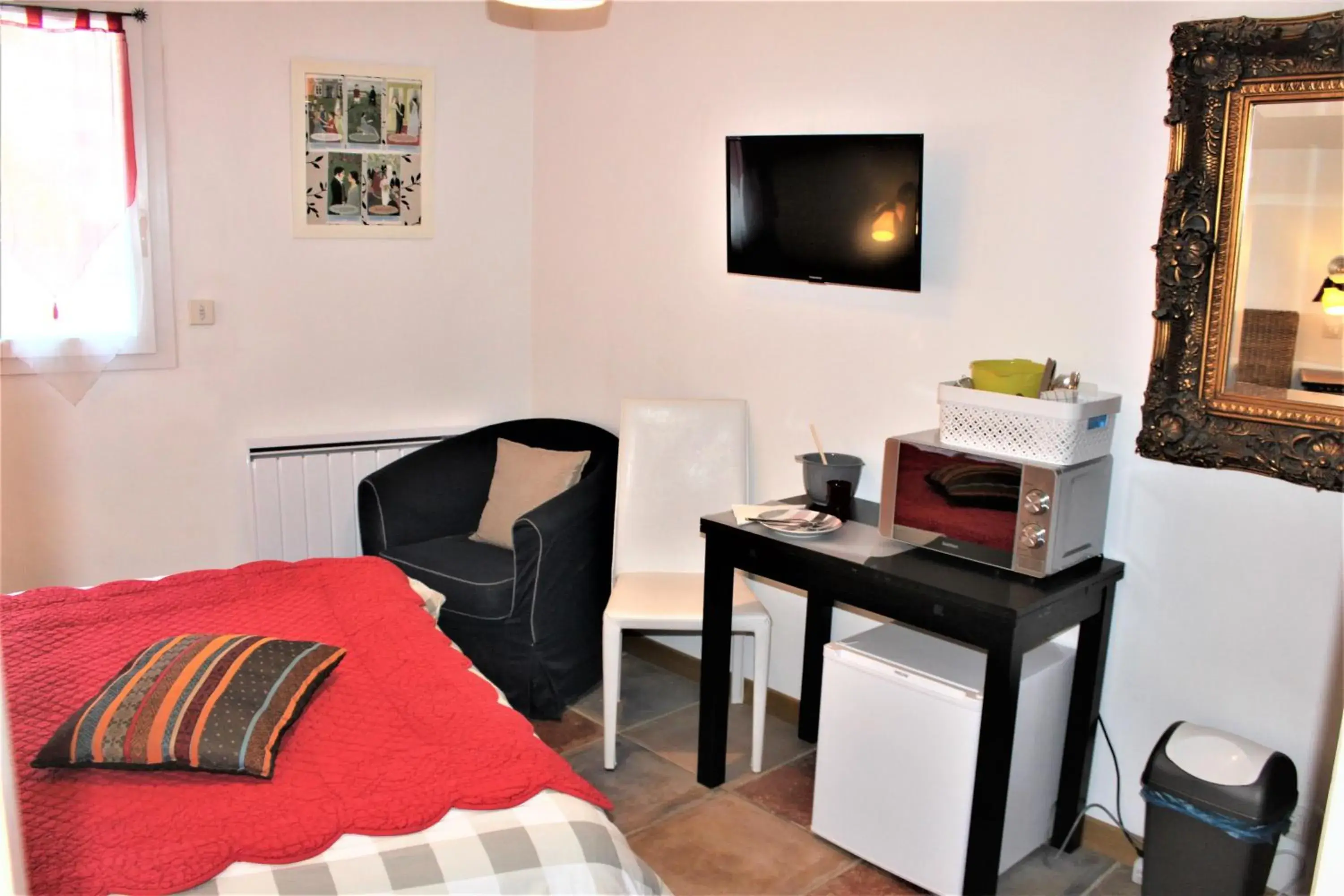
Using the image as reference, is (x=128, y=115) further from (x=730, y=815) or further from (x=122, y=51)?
(x=730, y=815)

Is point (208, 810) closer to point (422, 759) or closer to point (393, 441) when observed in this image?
point (422, 759)

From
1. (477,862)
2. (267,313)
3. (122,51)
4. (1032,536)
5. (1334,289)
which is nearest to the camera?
(477,862)

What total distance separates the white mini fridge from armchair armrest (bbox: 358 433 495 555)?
1.75 m

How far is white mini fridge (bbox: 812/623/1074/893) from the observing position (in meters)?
2.63

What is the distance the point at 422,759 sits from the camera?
204cm

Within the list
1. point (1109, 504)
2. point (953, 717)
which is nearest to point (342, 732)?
point (953, 717)

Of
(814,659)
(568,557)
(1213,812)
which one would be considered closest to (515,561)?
(568,557)

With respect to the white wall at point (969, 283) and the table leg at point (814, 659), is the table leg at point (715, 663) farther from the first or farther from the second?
the white wall at point (969, 283)

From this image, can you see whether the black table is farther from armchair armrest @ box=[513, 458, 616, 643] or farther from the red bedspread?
the red bedspread

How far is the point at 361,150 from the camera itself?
4094 millimetres

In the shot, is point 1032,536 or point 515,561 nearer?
point 1032,536

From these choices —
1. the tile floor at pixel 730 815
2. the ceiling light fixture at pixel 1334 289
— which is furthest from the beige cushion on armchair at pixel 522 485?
the ceiling light fixture at pixel 1334 289

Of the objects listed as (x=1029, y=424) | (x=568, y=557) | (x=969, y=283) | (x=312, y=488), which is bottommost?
(x=568, y=557)

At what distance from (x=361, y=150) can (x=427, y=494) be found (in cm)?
133
